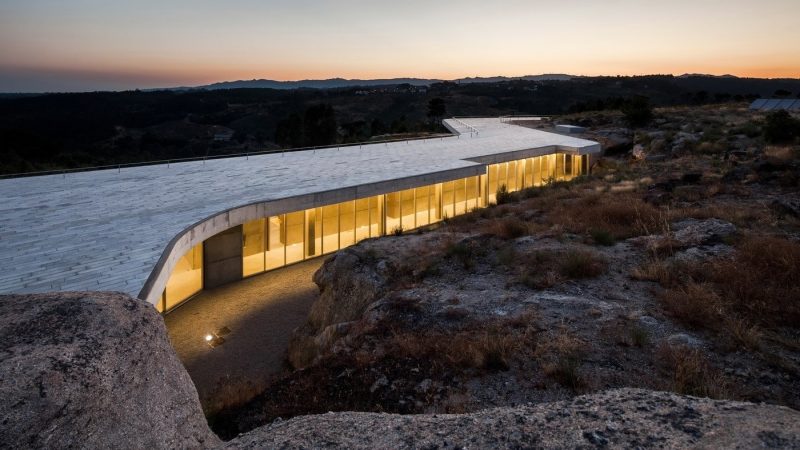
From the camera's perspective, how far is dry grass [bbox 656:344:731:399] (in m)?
6.09

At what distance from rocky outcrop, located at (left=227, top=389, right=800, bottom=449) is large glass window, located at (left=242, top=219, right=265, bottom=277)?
48.5ft

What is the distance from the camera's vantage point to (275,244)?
65.7ft

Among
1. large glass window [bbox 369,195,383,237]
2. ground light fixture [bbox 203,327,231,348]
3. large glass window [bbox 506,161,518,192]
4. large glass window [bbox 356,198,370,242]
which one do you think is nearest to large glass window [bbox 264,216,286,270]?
large glass window [bbox 356,198,370,242]

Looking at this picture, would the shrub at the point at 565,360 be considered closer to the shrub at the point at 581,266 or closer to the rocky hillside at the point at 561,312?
the rocky hillside at the point at 561,312

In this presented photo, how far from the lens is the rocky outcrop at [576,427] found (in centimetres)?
388

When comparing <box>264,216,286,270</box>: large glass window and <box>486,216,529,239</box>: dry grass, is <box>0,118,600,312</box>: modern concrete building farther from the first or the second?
<box>486,216,529,239</box>: dry grass

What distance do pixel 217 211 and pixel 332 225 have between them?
6.90 meters

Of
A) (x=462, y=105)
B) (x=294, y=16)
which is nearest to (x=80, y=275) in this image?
(x=294, y=16)

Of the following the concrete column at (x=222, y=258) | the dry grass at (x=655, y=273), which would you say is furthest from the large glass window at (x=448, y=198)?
the dry grass at (x=655, y=273)

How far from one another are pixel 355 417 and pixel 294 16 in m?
67.8

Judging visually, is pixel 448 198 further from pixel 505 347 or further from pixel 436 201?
pixel 505 347

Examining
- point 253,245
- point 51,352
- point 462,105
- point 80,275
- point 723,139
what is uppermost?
point 462,105

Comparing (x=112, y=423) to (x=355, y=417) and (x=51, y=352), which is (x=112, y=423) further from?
(x=355, y=417)

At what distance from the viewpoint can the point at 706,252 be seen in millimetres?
11625
